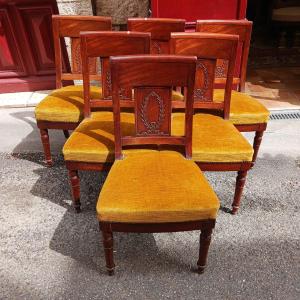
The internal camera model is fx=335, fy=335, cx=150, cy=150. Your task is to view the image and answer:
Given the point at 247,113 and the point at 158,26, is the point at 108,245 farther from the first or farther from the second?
the point at 158,26

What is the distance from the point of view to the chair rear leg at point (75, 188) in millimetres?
2229

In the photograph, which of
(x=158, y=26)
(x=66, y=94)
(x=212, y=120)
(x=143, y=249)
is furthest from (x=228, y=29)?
(x=143, y=249)

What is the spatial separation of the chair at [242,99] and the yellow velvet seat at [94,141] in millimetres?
820

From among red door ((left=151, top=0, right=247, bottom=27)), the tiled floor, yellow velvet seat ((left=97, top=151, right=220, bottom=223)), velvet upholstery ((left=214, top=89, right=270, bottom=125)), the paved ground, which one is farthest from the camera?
the tiled floor

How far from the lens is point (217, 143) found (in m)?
2.14

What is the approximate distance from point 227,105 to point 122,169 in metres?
0.97

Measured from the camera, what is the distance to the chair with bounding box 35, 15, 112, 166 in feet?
8.56

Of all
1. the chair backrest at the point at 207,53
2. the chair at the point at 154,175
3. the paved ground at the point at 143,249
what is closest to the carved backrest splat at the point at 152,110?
the chair at the point at 154,175

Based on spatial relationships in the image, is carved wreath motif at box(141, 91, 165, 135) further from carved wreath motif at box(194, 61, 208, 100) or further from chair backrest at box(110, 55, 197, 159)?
carved wreath motif at box(194, 61, 208, 100)

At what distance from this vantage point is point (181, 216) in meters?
1.65

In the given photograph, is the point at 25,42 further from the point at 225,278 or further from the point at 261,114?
the point at 225,278

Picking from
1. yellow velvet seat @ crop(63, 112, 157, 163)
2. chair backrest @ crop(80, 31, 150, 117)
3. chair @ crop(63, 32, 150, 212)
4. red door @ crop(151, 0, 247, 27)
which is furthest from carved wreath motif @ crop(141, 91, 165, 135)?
red door @ crop(151, 0, 247, 27)

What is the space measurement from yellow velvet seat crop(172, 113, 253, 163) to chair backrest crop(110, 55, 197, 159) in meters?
0.13

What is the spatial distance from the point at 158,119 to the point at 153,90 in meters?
0.18
